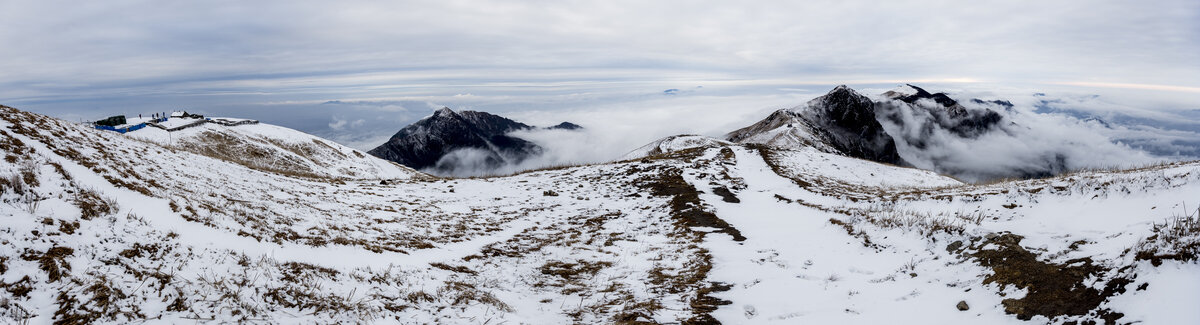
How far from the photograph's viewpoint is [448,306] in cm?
793

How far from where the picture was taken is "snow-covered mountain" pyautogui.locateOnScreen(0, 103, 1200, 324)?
18.5 ft

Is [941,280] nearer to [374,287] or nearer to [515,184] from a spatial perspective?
[374,287]

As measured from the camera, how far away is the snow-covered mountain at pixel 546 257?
18.5ft

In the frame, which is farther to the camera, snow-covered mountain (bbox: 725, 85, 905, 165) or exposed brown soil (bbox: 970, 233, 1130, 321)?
snow-covered mountain (bbox: 725, 85, 905, 165)

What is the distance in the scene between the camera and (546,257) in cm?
1288

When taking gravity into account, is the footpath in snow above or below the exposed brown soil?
below

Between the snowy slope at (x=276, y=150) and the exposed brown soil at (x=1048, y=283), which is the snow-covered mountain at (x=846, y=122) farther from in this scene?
the exposed brown soil at (x=1048, y=283)

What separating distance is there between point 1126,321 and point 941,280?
120 inches

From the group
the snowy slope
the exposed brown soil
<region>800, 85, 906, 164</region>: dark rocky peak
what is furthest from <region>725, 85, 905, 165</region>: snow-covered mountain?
the exposed brown soil

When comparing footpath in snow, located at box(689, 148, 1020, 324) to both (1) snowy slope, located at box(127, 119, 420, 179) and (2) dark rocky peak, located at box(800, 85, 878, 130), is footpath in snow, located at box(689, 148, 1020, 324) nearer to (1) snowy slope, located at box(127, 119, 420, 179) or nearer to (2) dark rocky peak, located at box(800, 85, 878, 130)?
(1) snowy slope, located at box(127, 119, 420, 179)

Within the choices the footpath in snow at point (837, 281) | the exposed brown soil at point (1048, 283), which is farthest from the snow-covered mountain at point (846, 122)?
the exposed brown soil at point (1048, 283)

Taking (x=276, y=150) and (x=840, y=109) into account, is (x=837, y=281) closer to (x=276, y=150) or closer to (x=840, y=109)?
(x=276, y=150)

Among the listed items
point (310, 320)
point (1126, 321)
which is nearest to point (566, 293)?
point (310, 320)

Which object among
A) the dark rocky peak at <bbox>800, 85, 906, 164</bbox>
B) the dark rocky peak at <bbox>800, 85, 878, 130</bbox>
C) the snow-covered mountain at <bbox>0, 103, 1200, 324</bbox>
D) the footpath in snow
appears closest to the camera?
the snow-covered mountain at <bbox>0, 103, 1200, 324</bbox>
